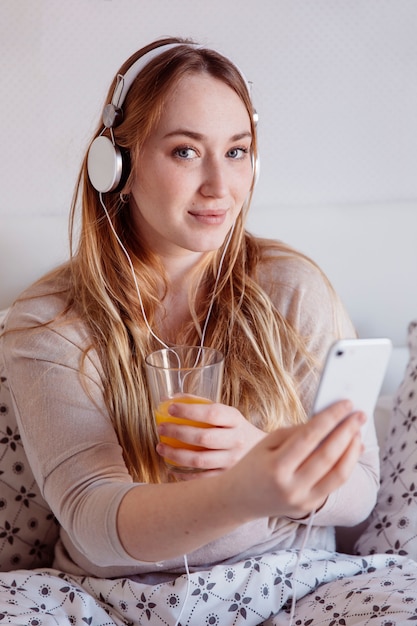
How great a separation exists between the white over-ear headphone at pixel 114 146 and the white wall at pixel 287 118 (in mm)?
526

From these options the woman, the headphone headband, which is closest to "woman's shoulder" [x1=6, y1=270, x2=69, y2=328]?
the woman

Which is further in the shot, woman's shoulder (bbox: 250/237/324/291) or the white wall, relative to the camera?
the white wall

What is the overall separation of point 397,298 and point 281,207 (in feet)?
1.15

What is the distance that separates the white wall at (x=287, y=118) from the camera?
5.82 ft

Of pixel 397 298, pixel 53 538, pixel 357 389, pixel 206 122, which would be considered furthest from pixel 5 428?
pixel 397 298

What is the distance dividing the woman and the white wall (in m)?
0.44

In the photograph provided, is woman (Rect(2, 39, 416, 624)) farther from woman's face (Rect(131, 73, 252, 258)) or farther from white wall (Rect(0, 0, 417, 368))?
white wall (Rect(0, 0, 417, 368))

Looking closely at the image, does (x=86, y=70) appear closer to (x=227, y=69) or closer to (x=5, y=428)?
(x=227, y=69)

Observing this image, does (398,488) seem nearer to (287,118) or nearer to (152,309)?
(152,309)

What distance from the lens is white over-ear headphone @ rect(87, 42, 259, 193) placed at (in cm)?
125

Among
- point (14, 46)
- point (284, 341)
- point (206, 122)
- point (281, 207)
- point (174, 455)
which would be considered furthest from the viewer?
point (281, 207)

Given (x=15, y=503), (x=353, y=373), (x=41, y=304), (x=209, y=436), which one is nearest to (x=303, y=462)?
(x=353, y=373)

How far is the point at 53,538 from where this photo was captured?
148 centimetres

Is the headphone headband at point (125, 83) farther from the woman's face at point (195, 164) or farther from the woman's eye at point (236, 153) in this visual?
the woman's eye at point (236, 153)
